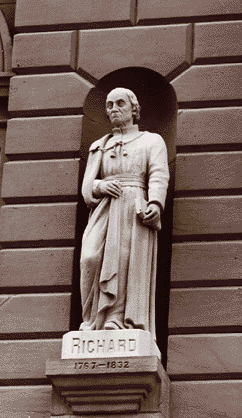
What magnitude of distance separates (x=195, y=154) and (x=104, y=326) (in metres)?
2.54

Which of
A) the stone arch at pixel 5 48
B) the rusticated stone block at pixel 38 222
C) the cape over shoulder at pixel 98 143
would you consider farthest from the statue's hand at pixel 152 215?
the stone arch at pixel 5 48

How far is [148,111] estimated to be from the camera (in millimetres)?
14477

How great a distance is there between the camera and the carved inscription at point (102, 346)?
38.7ft

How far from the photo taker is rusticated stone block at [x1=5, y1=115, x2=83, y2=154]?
45.2 feet

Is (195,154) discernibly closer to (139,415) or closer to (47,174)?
(47,174)

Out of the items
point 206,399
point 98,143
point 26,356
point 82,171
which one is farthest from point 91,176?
point 206,399

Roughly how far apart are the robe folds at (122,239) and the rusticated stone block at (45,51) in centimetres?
163

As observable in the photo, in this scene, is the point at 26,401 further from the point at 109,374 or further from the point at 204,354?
the point at 204,354

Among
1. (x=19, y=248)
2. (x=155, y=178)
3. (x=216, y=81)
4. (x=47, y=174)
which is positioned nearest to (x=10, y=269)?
(x=19, y=248)

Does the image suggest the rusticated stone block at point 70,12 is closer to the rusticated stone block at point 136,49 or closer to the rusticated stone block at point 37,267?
the rusticated stone block at point 136,49

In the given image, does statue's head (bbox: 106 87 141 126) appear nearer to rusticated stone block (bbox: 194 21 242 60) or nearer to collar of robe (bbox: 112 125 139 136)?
collar of robe (bbox: 112 125 139 136)

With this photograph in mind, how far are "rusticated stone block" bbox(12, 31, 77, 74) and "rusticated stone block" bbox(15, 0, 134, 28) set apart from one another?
167 mm

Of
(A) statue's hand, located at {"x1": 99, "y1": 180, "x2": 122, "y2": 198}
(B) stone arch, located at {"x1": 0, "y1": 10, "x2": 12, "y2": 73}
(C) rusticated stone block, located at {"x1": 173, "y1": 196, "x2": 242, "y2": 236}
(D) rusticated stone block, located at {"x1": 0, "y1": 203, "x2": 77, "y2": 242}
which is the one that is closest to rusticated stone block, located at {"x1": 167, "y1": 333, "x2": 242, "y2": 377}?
(C) rusticated stone block, located at {"x1": 173, "y1": 196, "x2": 242, "y2": 236}

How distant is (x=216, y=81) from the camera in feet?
45.0
